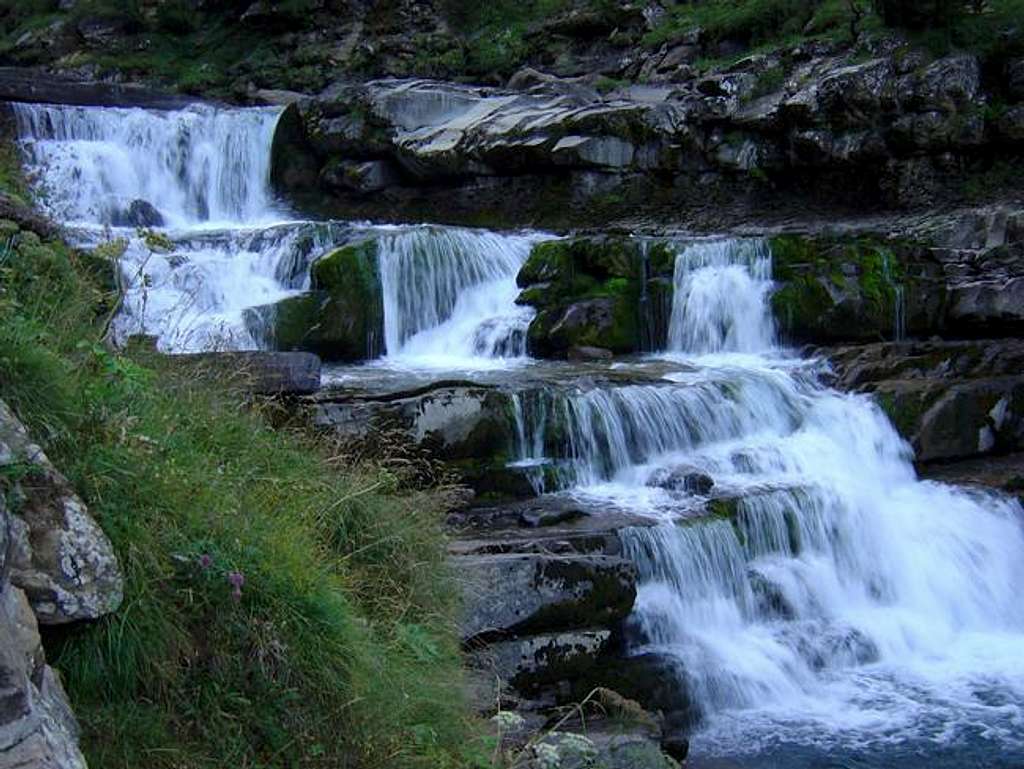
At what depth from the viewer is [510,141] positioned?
18.6m

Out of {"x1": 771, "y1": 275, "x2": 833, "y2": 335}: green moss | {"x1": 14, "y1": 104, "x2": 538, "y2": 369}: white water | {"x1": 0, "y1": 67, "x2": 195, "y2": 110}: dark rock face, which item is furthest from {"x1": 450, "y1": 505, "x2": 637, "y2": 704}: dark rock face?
{"x1": 0, "y1": 67, "x2": 195, "y2": 110}: dark rock face

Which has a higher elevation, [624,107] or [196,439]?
[624,107]

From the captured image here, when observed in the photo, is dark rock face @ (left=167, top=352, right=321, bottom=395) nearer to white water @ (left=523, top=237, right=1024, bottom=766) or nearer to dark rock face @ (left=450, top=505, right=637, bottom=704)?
dark rock face @ (left=450, top=505, right=637, bottom=704)

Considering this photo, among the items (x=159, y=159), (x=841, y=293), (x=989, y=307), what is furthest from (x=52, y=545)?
(x=159, y=159)

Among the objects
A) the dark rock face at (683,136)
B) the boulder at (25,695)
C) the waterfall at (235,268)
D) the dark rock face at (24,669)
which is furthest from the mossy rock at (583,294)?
the boulder at (25,695)

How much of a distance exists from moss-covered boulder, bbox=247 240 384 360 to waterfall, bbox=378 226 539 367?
215 mm

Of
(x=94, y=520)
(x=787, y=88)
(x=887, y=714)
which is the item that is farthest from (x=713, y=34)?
(x=94, y=520)

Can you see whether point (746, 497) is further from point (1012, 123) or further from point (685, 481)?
point (1012, 123)

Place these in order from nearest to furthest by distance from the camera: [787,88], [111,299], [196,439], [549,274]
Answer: [196,439]
[111,299]
[549,274]
[787,88]

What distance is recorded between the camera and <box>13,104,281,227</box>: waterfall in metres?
17.7

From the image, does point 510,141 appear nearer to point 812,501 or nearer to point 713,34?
point 713,34

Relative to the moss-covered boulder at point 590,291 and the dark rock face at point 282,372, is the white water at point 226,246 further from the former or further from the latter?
the dark rock face at point 282,372

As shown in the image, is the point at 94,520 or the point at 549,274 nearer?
the point at 94,520

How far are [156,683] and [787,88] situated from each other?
54.7 ft
